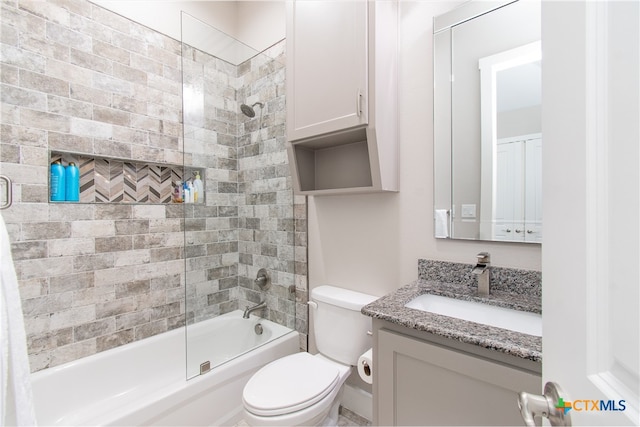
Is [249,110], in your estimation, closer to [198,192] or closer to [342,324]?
[198,192]

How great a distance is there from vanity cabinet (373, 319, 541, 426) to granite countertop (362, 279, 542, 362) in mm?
50

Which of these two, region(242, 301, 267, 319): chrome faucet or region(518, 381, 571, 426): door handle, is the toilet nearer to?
region(242, 301, 267, 319): chrome faucet

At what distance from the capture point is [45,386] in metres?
1.56

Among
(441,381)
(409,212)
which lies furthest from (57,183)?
(441,381)

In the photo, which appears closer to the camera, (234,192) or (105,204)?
(105,204)

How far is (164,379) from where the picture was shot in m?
1.96

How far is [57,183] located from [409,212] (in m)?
2.07

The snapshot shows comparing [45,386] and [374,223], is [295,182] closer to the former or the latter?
[374,223]

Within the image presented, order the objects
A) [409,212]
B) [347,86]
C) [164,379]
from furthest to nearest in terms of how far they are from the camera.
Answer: [164,379], [409,212], [347,86]

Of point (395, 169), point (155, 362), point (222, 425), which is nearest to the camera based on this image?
point (395, 169)

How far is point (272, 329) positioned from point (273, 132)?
150 centimetres

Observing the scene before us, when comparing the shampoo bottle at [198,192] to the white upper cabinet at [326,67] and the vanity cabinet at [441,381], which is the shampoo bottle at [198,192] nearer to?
the white upper cabinet at [326,67]

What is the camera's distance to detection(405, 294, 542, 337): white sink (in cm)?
106

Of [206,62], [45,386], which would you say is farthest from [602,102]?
[45,386]
